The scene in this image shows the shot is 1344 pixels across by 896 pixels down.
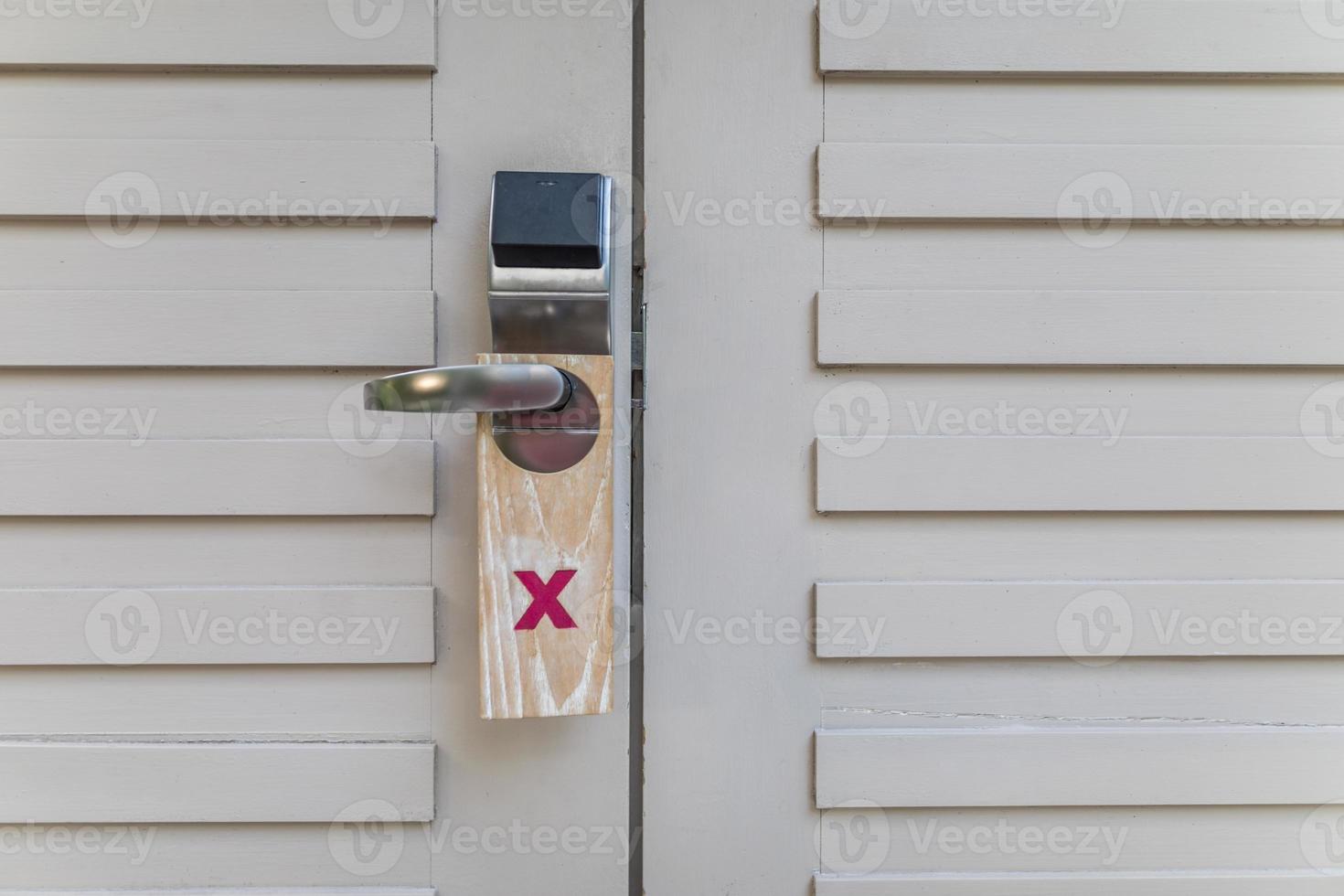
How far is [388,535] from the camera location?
2.14 ft

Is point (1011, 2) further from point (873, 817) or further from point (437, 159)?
point (873, 817)

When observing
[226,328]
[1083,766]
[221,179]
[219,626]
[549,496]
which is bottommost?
[1083,766]

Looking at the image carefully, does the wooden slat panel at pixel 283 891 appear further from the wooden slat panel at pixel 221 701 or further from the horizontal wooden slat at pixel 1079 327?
the horizontal wooden slat at pixel 1079 327

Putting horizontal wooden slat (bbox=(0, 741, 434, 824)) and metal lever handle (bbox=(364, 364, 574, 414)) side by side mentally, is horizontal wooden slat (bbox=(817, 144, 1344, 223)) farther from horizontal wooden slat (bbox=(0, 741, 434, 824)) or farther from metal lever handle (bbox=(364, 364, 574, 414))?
horizontal wooden slat (bbox=(0, 741, 434, 824))

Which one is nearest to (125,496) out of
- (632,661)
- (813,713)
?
(632,661)

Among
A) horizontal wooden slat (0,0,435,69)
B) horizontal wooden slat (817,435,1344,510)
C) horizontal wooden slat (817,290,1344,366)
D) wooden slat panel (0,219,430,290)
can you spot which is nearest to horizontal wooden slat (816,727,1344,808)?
horizontal wooden slat (817,435,1344,510)

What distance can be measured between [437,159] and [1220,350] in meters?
0.67

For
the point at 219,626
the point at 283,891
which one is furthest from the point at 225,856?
the point at 219,626

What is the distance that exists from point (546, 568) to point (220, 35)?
0.50 meters

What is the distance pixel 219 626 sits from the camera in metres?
0.65

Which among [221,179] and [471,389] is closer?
[471,389]

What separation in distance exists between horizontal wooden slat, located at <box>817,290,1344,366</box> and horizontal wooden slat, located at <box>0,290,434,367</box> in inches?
13.7

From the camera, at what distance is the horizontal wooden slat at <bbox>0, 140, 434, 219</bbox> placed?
639mm

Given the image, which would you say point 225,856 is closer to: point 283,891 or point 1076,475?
point 283,891
